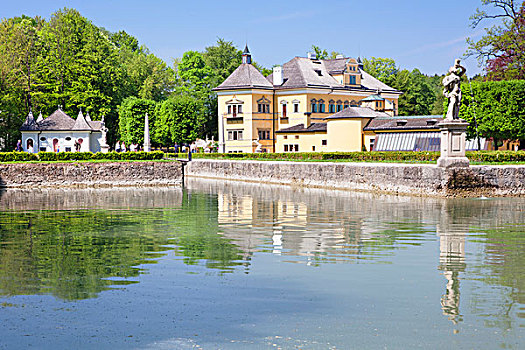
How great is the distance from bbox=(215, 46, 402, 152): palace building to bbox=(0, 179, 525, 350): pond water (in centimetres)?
4835

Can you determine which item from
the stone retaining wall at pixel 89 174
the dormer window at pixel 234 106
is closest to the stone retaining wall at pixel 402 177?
the stone retaining wall at pixel 89 174

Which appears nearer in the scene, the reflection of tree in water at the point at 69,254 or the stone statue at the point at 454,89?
the reflection of tree in water at the point at 69,254

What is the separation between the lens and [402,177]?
94.9 feet

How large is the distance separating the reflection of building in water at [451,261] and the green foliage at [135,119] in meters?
62.1

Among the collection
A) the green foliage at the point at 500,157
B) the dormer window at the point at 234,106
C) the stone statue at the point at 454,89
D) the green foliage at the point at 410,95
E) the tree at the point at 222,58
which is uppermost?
the tree at the point at 222,58

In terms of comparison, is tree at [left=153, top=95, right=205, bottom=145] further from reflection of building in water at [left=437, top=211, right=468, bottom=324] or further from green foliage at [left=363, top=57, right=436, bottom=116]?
reflection of building in water at [left=437, top=211, right=468, bottom=324]

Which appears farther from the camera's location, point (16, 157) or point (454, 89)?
point (16, 157)

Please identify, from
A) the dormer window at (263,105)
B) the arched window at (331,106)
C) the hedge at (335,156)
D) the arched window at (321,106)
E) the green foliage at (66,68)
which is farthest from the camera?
the arched window at (331,106)

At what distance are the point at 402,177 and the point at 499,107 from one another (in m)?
17.8

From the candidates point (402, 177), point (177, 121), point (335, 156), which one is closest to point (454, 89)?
point (402, 177)

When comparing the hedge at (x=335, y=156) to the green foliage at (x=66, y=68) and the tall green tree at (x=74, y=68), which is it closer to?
the green foliage at (x=66, y=68)

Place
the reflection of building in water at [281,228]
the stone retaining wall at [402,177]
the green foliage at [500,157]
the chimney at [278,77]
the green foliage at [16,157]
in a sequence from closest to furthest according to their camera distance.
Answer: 1. the reflection of building in water at [281,228]
2. the stone retaining wall at [402,177]
3. the green foliage at [500,157]
4. the green foliage at [16,157]
5. the chimney at [278,77]

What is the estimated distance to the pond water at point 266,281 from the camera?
766 centimetres

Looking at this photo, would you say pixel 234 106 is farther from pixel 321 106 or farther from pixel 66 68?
pixel 66 68
